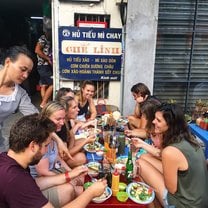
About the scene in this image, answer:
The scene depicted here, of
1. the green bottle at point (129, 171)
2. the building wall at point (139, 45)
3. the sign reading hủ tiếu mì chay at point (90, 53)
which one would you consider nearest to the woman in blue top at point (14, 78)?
the green bottle at point (129, 171)

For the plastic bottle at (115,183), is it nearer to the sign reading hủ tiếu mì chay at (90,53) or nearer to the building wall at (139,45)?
the building wall at (139,45)

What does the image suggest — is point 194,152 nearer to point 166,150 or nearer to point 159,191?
point 166,150

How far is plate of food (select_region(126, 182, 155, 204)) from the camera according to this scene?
226 centimetres

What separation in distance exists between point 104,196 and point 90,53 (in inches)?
134

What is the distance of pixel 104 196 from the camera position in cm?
228

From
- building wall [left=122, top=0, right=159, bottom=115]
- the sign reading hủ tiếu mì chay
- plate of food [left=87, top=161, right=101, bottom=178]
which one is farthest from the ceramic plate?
the sign reading hủ tiếu mì chay

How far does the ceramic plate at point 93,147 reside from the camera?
3131mm

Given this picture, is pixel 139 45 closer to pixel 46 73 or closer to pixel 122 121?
pixel 122 121

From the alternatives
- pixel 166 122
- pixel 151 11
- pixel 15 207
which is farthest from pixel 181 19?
pixel 15 207

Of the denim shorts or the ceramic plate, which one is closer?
the ceramic plate

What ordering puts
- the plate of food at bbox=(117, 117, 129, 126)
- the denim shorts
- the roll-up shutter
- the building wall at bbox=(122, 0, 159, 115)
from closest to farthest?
1. the plate of food at bbox=(117, 117, 129, 126)
2. the building wall at bbox=(122, 0, 159, 115)
3. the roll-up shutter
4. the denim shorts

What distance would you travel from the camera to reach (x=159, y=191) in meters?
2.73

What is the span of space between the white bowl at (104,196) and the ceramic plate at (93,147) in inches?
31.3

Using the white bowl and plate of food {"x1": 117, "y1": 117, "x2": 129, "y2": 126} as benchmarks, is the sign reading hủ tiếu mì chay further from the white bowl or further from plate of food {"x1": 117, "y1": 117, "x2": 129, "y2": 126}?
the white bowl
